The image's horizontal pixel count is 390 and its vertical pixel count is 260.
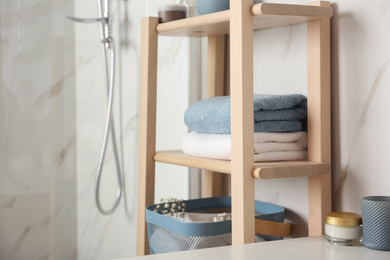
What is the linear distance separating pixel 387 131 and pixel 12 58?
94 cm

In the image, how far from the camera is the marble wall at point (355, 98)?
105 centimetres

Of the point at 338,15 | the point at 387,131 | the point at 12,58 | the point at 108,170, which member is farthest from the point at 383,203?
the point at 12,58

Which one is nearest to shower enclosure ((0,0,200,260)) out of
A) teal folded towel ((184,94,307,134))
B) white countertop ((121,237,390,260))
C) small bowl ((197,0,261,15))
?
small bowl ((197,0,261,15))

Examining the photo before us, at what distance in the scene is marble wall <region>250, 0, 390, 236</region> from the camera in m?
1.05

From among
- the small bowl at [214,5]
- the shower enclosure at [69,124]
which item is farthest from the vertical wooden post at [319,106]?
the shower enclosure at [69,124]

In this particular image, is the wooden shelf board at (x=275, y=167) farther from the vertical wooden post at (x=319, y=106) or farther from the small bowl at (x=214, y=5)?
the small bowl at (x=214, y=5)

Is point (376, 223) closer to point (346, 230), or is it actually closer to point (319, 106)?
point (346, 230)

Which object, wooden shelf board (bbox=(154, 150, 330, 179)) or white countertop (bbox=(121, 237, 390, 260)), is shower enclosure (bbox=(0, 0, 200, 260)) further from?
white countertop (bbox=(121, 237, 390, 260))

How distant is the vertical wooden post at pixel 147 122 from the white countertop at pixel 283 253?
470 millimetres

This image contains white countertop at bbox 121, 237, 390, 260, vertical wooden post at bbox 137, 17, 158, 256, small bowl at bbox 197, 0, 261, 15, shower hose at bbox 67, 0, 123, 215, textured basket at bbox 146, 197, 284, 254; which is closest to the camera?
white countertop at bbox 121, 237, 390, 260

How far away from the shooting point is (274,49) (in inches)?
52.4

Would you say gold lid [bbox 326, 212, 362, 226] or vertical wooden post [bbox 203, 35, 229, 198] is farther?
vertical wooden post [bbox 203, 35, 229, 198]

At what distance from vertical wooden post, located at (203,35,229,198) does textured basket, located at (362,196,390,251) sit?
0.62 m

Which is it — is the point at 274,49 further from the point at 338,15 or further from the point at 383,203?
the point at 383,203
